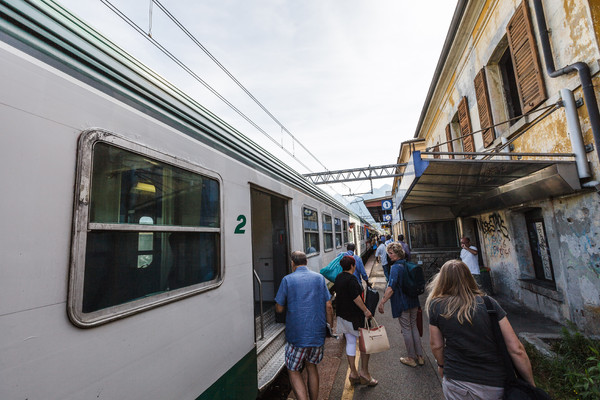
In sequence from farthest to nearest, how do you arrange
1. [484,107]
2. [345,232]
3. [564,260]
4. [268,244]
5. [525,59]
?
1. [345,232]
2. [484,107]
3. [268,244]
4. [525,59]
5. [564,260]

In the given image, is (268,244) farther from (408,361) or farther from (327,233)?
(408,361)

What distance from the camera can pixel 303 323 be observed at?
294cm

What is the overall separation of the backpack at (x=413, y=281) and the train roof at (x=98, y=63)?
8.78 feet

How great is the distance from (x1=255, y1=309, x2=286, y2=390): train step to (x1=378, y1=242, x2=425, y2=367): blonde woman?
55.1 inches

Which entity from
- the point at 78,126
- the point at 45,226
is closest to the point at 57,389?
the point at 45,226

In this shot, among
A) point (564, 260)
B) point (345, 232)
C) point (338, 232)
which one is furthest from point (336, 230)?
point (564, 260)

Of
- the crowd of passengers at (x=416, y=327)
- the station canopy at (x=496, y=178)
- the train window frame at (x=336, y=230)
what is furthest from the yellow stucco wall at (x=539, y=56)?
the train window frame at (x=336, y=230)

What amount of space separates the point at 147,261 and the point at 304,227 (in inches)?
146

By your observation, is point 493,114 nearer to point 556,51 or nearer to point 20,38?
point 556,51

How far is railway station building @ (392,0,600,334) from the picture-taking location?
13.5 ft

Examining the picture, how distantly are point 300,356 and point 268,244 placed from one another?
283 cm

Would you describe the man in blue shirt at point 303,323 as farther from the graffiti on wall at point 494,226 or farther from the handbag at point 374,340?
the graffiti on wall at point 494,226

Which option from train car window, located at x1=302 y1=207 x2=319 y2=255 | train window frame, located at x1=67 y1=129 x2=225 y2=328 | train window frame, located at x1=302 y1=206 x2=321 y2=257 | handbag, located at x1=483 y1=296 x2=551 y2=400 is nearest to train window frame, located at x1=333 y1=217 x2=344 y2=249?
train window frame, located at x1=302 y1=206 x2=321 y2=257

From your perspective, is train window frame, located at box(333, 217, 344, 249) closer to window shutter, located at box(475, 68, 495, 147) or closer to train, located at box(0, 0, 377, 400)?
window shutter, located at box(475, 68, 495, 147)
